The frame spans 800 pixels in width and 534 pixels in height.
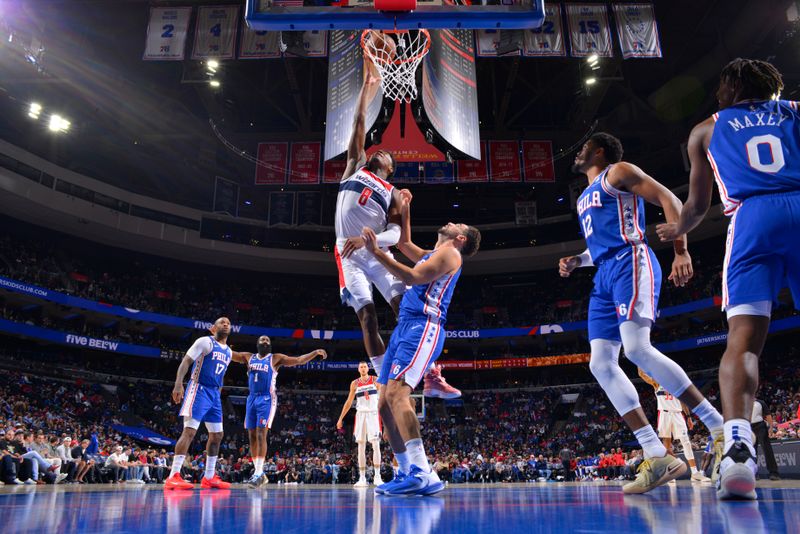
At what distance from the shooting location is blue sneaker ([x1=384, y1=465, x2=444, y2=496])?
4.02 meters

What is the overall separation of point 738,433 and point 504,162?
1683 centimetres

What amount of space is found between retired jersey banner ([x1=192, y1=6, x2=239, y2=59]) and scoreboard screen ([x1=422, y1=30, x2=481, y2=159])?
5077 millimetres

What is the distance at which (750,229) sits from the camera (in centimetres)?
265

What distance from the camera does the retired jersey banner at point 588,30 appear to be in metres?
13.6

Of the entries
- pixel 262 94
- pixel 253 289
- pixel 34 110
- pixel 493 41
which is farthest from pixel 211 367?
pixel 253 289

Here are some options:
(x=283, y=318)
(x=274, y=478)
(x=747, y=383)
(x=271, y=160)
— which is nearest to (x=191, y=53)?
(x=271, y=160)

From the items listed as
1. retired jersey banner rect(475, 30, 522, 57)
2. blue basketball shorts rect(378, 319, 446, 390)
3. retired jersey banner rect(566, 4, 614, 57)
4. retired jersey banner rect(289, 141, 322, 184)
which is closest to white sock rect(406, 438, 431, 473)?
blue basketball shorts rect(378, 319, 446, 390)

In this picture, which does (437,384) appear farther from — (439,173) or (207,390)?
(439,173)

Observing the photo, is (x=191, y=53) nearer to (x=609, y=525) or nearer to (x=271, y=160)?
(x=271, y=160)

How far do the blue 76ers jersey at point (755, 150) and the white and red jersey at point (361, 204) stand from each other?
288 cm

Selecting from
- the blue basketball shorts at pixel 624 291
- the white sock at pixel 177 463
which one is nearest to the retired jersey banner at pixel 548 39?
the blue basketball shorts at pixel 624 291

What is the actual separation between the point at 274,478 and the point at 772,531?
19887mm

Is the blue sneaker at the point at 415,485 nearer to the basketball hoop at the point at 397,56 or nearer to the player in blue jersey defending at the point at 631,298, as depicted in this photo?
the player in blue jersey defending at the point at 631,298

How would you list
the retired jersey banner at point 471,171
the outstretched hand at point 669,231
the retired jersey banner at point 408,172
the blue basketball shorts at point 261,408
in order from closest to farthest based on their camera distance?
the outstretched hand at point 669,231
the blue basketball shorts at point 261,408
the retired jersey banner at point 408,172
the retired jersey banner at point 471,171
